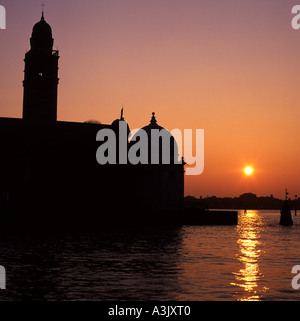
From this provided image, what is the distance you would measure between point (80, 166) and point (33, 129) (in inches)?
316

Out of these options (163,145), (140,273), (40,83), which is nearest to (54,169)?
(40,83)

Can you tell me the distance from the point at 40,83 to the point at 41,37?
7194 mm

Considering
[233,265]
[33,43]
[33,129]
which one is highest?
[33,43]

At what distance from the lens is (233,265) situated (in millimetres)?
29438

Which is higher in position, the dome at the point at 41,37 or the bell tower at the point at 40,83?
Answer: the dome at the point at 41,37

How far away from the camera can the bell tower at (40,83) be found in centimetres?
7500

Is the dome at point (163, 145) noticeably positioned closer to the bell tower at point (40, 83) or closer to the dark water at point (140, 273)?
the bell tower at point (40, 83)

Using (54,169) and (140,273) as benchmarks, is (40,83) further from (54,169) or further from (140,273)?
(140,273)

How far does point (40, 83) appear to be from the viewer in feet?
247

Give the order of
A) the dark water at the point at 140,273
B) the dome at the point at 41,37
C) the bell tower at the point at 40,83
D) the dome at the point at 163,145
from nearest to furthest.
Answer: the dark water at the point at 140,273
the bell tower at the point at 40,83
the dome at the point at 41,37
the dome at the point at 163,145

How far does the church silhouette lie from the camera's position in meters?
68.9

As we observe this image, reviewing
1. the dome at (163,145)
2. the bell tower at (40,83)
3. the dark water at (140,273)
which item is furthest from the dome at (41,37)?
the dark water at (140,273)
